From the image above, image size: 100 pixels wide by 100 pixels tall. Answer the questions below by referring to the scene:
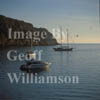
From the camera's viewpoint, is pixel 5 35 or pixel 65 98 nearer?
pixel 65 98

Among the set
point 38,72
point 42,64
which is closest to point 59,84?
point 38,72

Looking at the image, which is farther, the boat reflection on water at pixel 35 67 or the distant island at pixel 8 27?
the distant island at pixel 8 27

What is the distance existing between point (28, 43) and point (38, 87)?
9568 cm

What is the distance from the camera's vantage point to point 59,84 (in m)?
18.1

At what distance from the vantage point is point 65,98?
46.5 ft

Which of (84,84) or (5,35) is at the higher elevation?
(5,35)

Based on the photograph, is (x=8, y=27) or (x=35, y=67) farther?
(x=8, y=27)

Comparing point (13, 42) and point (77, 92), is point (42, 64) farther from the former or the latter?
point (13, 42)

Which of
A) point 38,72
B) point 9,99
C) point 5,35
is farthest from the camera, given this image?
point 5,35

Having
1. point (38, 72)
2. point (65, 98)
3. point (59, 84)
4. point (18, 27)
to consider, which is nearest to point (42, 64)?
point (38, 72)

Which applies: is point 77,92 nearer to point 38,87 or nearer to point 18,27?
point 38,87

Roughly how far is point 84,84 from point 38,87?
Result: 346 centimetres

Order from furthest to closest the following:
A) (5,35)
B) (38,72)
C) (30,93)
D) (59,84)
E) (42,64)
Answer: (5,35)
(42,64)
(38,72)
(59,84)
(30,93)

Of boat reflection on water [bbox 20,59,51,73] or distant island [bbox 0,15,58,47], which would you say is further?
distant island [bbox 0,15,58,47]
